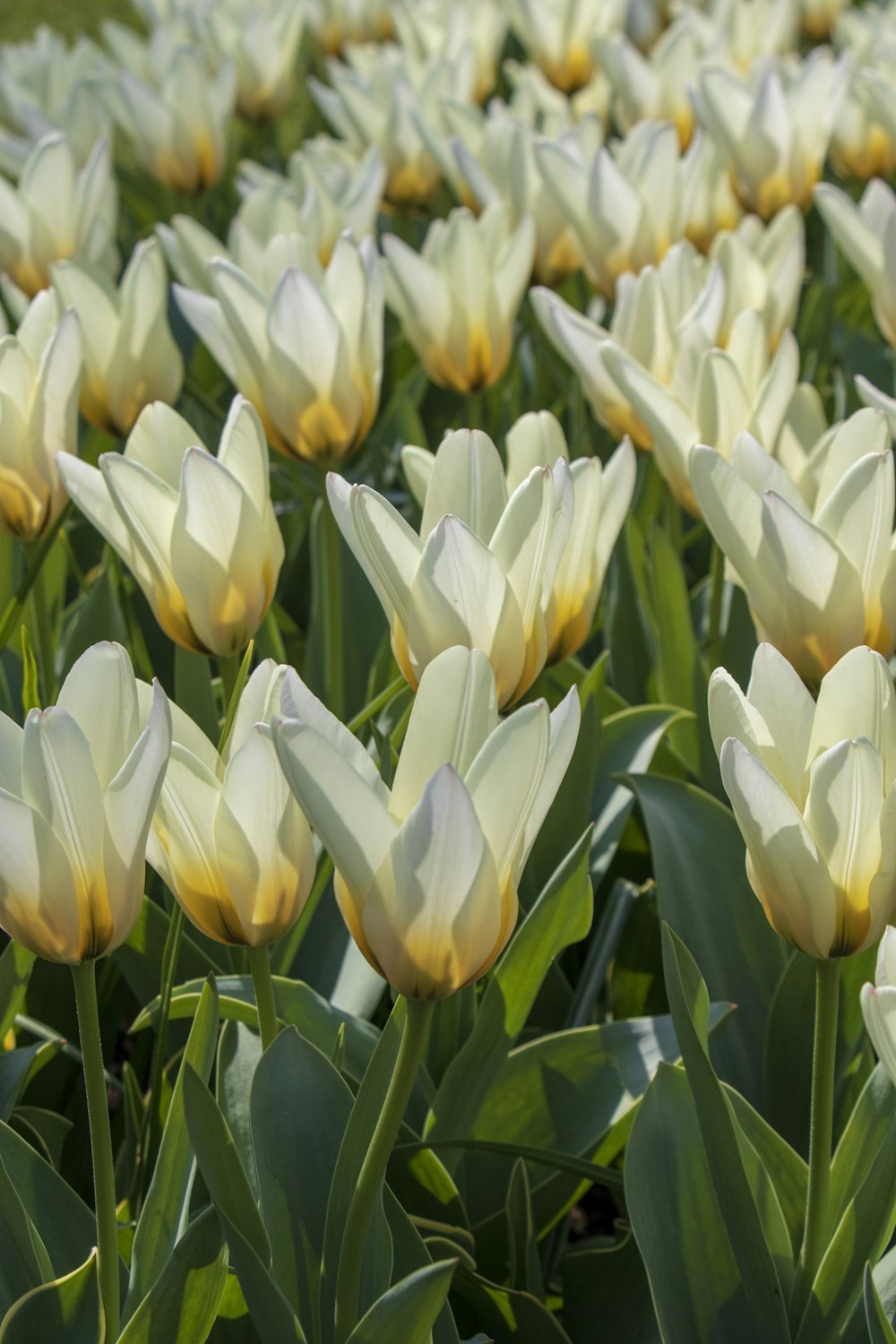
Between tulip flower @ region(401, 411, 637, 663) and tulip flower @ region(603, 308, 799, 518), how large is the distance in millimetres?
110

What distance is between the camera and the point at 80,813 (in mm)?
745

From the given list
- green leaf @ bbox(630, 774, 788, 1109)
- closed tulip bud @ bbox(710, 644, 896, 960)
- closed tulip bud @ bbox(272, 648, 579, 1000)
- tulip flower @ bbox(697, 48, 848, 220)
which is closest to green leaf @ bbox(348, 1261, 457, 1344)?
closed tulip bud @ bbox(272, 648, 579, 1000)

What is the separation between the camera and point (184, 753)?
32.3 inches

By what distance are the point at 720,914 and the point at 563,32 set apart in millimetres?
2540

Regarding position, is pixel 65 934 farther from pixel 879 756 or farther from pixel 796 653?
pixel 796 653

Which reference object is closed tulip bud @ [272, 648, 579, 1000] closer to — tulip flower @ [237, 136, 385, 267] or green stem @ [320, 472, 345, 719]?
green stem @ [320, 472, 345, 719]

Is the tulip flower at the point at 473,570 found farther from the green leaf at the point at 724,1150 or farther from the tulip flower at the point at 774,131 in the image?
the tulip flower at the point at 774,131

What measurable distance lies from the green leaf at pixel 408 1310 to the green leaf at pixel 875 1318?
0.70ft

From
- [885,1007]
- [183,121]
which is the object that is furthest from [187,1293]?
[183,121]

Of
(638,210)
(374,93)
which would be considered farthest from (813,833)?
(374,93)

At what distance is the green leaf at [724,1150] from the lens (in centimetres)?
83

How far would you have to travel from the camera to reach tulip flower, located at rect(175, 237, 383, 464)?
140 cm

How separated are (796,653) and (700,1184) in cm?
38

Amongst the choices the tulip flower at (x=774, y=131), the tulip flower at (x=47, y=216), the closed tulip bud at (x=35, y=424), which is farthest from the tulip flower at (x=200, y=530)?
the tulip flower at (x=774, y=131)
